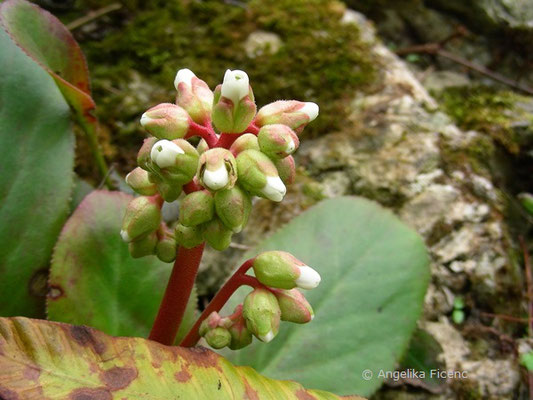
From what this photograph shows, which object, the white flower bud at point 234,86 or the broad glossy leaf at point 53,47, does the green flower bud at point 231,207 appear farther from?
the broad glossy leaf at point 53,47

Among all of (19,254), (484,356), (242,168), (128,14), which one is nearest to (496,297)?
(484,356)

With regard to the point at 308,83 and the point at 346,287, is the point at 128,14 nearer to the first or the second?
the point at 308,83

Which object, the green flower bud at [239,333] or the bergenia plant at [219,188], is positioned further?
the green flower bud at [239,333]

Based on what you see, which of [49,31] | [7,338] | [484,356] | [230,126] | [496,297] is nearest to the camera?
[7,338]

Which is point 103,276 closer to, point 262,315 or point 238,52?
point 262,315

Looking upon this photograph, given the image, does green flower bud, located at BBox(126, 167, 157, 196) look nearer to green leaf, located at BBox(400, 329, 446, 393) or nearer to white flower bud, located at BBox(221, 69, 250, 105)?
white flower bud, located at BBox(221, 69, 250, 105)

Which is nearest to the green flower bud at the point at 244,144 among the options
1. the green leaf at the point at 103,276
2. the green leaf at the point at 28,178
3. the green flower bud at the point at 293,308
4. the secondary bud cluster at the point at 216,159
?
the secondary bud cluster at the point at 216,159

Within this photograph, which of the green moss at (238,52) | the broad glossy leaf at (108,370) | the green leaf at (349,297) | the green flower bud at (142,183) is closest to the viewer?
the broad glossy leaf at (108,370)
